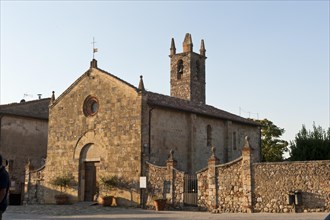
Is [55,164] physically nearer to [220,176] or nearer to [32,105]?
[32,105]

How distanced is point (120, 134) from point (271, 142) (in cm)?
2576

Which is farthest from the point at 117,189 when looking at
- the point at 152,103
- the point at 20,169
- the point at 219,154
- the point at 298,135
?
the point at 298,135

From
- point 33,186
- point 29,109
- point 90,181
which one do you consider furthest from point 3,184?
point 29,109

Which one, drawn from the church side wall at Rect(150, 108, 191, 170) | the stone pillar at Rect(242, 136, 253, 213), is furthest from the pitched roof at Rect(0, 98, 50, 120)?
the stone pillar at Rect(242, 136, 253, 213)

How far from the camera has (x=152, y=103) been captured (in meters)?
28.8

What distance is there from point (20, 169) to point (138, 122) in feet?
42.3

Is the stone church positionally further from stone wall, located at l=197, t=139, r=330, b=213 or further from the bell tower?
the bell tower

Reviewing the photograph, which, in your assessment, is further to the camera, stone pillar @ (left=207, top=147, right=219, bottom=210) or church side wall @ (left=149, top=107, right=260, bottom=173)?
church side wall @ (left=149, top=107, right=260, bottom=173)

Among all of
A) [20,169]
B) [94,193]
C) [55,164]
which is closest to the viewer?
[94,193]

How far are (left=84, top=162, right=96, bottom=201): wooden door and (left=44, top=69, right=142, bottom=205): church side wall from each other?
291mm

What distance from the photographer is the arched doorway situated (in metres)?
30.6

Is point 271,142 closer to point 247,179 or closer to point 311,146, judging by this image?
point 311,146

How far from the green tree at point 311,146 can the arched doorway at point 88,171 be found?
44.8 ft

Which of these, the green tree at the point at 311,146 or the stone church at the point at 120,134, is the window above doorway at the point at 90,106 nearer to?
the stone church at the point at 120,134
